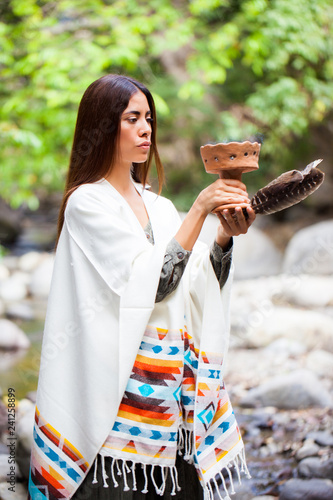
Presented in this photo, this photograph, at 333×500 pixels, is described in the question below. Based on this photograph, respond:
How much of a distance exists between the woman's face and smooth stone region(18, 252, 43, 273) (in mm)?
6261

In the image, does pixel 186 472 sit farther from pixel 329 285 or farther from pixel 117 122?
pixel 329 285

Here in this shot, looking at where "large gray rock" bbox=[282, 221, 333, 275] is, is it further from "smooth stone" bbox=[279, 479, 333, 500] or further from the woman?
the woman

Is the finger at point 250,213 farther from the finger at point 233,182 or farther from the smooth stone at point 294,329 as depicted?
the smooth stone at point 294,329

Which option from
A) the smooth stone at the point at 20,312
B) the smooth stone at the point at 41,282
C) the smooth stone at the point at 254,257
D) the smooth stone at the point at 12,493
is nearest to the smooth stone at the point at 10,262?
the smooth stone at the point at 41,282

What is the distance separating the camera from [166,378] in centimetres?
133

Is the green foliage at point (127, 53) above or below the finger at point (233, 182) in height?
above

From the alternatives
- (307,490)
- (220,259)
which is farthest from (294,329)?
(220,259)

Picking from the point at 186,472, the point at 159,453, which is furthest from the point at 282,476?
the point at 159,453

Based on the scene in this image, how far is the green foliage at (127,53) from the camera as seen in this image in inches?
149

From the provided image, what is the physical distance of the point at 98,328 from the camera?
1.32m

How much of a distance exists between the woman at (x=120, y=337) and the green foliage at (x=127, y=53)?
2200mm

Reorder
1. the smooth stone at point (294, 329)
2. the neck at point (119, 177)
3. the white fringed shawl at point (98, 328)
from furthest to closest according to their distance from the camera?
the smooth stone at point (294, 329), the neck at point (119, 177), the white fringed shawl at point (98, 328)

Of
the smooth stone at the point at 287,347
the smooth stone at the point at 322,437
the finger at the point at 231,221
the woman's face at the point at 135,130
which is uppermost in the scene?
the woman's face at the point at 135,130

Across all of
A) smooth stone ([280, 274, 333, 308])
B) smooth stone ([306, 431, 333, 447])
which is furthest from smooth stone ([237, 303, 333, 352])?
smooth stone ([306, 431, 333, 447])
